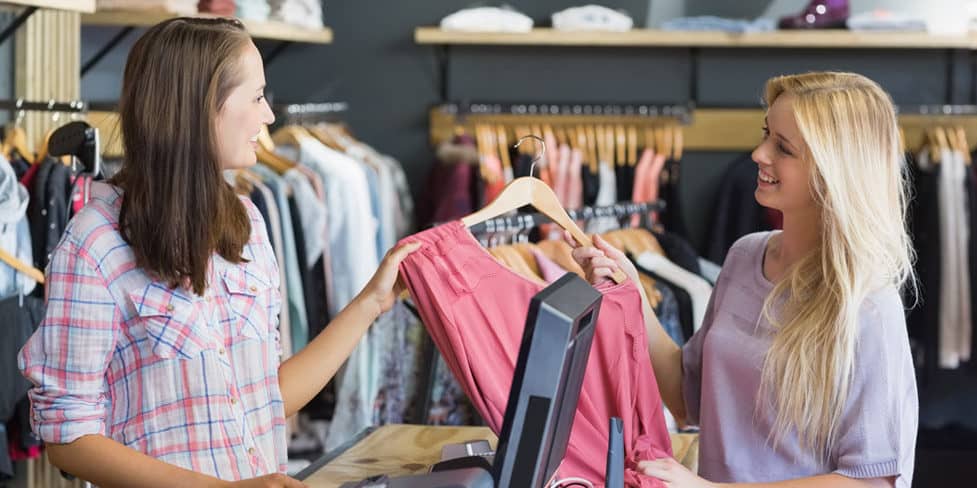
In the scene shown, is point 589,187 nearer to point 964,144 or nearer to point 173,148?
point 964,144

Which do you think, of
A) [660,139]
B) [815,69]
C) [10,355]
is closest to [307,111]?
[660,139]

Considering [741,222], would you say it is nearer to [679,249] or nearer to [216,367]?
[679,249]

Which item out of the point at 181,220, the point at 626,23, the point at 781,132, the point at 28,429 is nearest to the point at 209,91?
the point at 181,220

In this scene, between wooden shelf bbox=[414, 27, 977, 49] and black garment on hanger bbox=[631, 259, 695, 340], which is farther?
wooden shelf bbox=[414, 27, 977, 49]

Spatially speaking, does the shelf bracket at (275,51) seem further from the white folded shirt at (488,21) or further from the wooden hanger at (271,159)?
the wooden hanger at (271,159)

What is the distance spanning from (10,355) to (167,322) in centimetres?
154

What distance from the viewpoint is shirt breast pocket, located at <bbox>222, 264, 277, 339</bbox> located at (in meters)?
1.91

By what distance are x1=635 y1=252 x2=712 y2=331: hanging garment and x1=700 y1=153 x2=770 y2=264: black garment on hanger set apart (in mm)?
1266

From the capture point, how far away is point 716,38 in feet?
16.6

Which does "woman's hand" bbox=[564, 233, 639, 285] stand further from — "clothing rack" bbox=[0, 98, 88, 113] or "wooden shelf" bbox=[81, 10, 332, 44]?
"clothing rack" bbox=[0, 98, 88, 113]

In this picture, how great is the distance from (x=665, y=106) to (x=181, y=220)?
144 inches

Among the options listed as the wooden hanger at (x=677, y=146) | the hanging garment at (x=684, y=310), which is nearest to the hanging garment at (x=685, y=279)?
the hanging garment at (x=684, y=310)

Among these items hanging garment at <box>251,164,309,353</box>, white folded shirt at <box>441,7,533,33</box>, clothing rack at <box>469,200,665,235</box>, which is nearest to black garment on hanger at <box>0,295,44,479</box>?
hanging garment at <box>251,164,309,353</box>

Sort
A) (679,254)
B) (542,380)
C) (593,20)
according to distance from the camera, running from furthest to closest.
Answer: (593,20)
(679,254)
(542,380)
